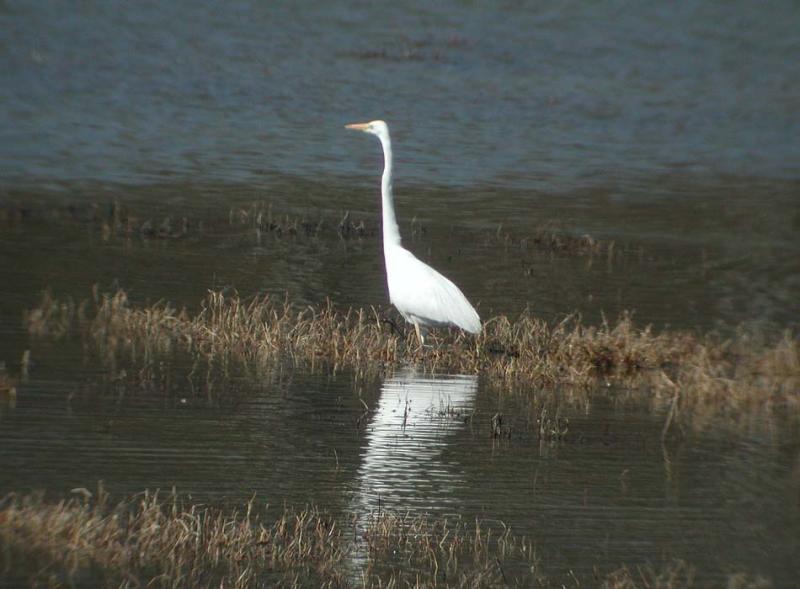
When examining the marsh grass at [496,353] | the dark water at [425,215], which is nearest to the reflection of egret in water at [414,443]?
the dark water at [425,215]

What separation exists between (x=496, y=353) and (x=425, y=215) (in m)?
9.35

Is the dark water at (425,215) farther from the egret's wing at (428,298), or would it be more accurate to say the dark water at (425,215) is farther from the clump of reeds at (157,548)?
the egret's wing at (428,298)

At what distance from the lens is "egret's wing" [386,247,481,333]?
11.2 metres

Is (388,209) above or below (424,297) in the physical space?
above

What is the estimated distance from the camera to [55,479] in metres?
7.38

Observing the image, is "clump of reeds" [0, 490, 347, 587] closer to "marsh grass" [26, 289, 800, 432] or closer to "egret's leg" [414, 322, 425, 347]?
"marsh grass" [26, 289, 800, 432]

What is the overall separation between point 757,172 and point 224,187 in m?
10.8

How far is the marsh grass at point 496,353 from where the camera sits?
10453 mm

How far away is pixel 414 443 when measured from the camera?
8.71m

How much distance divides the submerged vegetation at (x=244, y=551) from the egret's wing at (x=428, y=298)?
4252 mm

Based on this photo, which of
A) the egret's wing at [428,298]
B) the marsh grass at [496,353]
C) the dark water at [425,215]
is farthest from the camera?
the egret's wing at [428,298]

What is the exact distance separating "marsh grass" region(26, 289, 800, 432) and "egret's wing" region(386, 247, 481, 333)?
8.3 inches

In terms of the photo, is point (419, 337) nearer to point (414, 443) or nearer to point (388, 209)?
point (388, 209)

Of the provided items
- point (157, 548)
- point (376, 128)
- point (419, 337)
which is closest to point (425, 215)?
point (376, 128)
